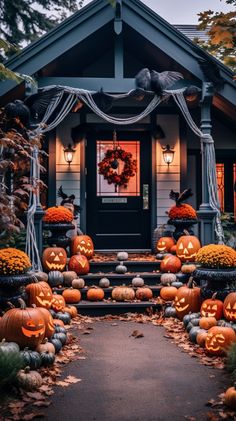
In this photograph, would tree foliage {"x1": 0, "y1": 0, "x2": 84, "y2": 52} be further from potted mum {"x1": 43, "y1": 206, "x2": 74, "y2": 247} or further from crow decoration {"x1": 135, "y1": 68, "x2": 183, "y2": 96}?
potted mum {"x1": 43, "y1": 206, "x2": 74, "y2": 247}

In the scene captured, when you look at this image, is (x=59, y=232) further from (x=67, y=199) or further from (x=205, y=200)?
(x=205, y=200)

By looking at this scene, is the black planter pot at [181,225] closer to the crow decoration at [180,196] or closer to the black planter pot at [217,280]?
the crow decoration at [180,196]

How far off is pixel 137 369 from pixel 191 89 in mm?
4893

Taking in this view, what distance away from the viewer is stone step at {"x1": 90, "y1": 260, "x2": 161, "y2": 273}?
8180 mm

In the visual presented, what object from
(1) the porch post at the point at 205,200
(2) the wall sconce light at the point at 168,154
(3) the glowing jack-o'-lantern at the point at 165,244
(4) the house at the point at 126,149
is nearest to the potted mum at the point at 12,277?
(1) the porch post at the point at 205,200

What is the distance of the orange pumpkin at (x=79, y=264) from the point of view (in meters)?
7.73

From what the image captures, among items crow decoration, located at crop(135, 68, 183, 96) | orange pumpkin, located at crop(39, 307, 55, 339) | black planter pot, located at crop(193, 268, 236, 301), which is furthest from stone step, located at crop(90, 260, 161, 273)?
orange pumpkin, located at crop(39, 307, 55, 339)

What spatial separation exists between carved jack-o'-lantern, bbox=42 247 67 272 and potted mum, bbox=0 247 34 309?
6.42 feet

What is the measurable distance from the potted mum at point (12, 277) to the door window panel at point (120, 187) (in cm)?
426

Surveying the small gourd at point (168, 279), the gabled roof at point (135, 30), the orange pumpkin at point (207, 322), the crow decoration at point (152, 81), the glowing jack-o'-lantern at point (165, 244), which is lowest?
the orange pumpkin at point (207, 322)

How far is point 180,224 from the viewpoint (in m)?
8.54

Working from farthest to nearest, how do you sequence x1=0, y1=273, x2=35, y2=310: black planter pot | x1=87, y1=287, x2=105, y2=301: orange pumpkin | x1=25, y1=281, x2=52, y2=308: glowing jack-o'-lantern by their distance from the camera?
x1=87, y1=287, x2=105, y2=301: orange pumpkin
x1=25, y1=281, x2=52, y2=308: glowing jack-o'-lantern
x1=0, y1=273, x2=35, y2=310: black planter pot

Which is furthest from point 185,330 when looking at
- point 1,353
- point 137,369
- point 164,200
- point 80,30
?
point 80,30

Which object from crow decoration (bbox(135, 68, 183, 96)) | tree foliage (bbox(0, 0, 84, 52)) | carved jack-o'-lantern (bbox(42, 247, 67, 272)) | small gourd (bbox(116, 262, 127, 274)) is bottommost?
small gourd (bbox(116, 262, 127, 274))
